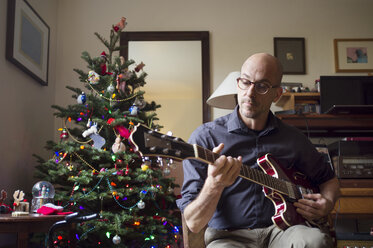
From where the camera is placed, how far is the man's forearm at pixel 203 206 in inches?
47.2

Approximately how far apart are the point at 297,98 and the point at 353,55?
0.69m

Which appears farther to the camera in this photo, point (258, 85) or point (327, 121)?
point (327, 121)

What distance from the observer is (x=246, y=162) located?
1464 mm

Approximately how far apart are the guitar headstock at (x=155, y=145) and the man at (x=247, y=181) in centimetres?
13

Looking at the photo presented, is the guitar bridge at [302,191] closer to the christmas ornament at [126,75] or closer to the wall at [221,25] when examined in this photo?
the christmas ornament at [126,75]

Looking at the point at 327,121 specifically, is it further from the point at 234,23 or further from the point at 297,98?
the point at 234,23

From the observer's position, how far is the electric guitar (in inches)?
42.2

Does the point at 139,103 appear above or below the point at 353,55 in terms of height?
below

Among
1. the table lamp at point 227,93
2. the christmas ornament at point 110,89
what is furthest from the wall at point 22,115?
the table lamp at point 227,93

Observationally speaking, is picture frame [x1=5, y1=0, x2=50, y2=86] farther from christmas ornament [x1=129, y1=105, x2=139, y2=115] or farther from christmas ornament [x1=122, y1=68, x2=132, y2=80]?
christmas ornament [x1=129, y1=105, x2=139, y2=115]

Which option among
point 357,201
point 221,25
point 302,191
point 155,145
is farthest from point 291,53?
point 155,145

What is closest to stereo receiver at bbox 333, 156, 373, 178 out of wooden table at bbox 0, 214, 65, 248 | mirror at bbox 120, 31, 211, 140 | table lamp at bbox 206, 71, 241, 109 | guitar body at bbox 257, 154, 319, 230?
table lamp at bbox 206, 71, 241, 109

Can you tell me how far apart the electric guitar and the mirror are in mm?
1706

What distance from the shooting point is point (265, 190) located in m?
1.36
